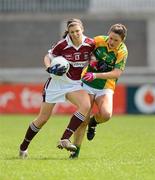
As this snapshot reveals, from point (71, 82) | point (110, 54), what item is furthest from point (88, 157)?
point (110, 54)

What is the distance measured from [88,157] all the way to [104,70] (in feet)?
4.28

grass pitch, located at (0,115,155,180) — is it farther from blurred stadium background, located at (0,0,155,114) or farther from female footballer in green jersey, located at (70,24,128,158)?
blurred stadium background, located at (0,0,155,114)

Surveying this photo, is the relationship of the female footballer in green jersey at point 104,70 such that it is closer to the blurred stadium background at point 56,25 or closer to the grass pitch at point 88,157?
the grass pitch at point 88,157

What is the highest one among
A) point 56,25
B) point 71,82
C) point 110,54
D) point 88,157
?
point 110,54

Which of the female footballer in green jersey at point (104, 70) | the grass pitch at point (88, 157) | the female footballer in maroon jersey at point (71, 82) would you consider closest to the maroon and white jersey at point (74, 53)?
the female footballer in maroon jersey at point (71, 82)

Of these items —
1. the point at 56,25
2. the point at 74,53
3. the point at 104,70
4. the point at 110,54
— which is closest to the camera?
the point at 74,53

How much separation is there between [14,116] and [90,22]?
7.88 m

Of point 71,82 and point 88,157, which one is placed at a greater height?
point 71,82

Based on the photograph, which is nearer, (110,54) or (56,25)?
(110,54)

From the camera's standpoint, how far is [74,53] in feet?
35.5

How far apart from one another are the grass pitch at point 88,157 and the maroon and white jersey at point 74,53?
125cm

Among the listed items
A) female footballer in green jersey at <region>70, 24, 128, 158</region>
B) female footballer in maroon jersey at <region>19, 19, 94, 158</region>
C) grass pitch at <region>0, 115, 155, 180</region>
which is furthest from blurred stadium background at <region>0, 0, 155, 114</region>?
female footballer in maroon jersey at <region>19, 19, 94, 158</region>

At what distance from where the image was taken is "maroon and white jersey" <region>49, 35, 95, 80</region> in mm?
10805

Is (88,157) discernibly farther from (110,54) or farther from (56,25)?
(56,25)
